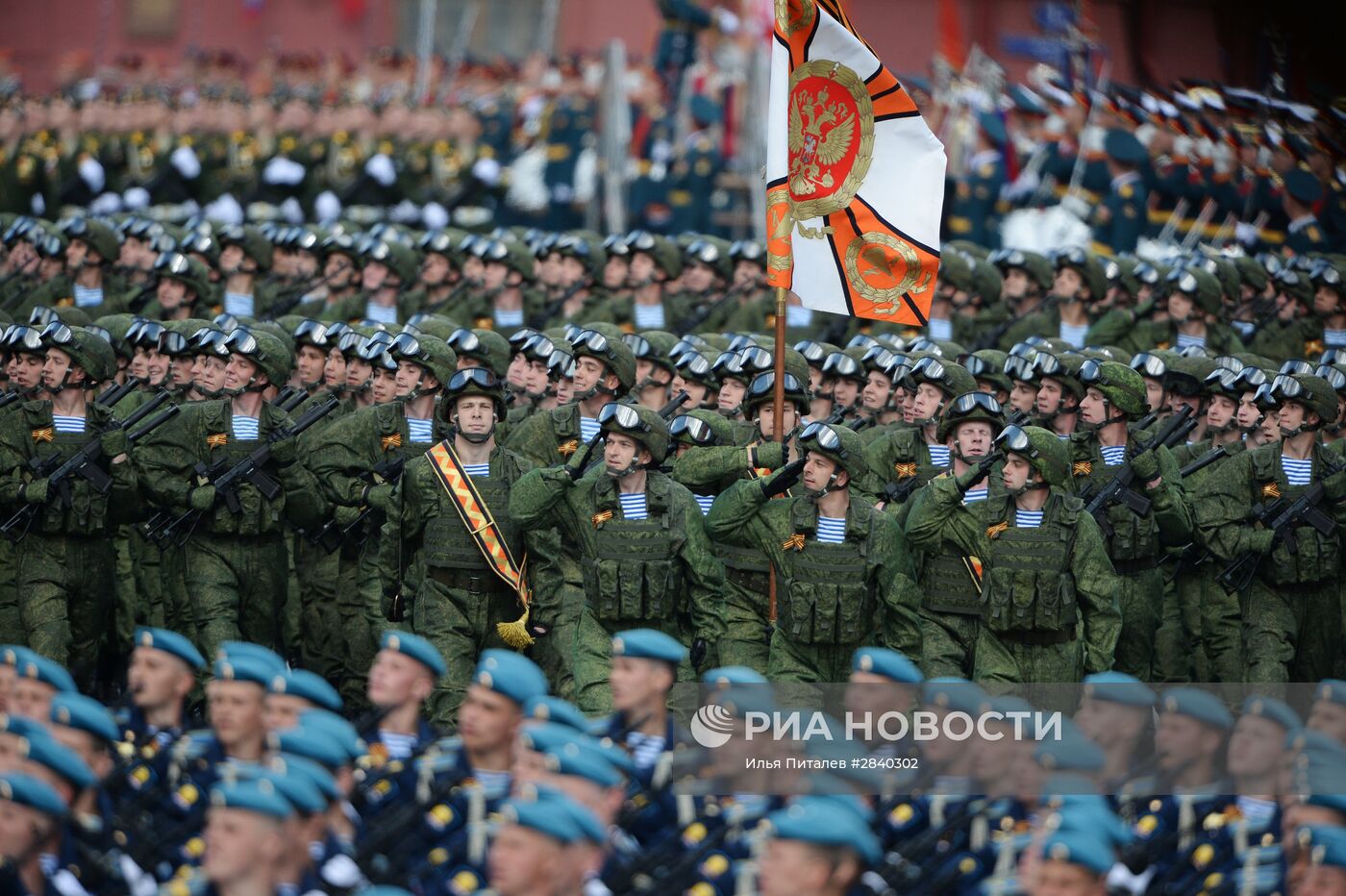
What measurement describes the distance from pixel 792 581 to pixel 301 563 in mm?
4070

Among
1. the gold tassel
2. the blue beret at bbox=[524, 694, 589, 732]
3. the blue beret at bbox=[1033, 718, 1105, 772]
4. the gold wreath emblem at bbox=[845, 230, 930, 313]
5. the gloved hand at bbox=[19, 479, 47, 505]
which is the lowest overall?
the gold tassel

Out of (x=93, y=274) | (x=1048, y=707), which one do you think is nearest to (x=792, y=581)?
(x=1048, y=707)

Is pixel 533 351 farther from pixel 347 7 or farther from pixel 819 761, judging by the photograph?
pixel 347 7

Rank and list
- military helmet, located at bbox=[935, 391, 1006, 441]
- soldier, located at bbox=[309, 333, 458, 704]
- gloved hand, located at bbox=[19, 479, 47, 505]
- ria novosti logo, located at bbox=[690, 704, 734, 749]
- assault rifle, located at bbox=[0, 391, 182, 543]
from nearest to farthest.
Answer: ria novosti logo, located at bbox=[690, 704, 734, 749] → military helmet, located at bbox=[935, 391, 1006, 441] → gloved hand, located at bbox=[19, 479, 47, 505] → assault rifle, located at bbox=[0, 391, 182, 543] → soldier, located at bbox=[309, 333, 458, 704]

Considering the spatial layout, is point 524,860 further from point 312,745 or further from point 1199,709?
point 1199,709

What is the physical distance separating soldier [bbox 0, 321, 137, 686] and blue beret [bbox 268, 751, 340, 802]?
215 inches

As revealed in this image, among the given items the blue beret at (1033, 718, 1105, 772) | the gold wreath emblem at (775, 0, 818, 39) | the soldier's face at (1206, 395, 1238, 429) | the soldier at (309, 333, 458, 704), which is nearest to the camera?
the blue beret at (1033, 718, 1105, 772)

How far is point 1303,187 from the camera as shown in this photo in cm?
2459

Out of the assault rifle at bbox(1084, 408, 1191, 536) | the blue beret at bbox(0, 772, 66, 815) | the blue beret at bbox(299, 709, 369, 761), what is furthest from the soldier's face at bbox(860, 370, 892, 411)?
the blue beret at bbox(0, 772, 66, 815)

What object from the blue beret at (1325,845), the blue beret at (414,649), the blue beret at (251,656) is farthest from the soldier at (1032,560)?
the blue beret at (1325,845)

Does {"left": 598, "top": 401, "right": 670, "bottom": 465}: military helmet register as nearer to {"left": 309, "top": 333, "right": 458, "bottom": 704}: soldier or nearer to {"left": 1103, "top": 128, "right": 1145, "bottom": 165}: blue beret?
{"left": 309, "top": 333, "right": 458, "bottom": 704}: soldier

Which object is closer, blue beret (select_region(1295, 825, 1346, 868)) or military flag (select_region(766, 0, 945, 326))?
blue beret (select_region(1295, 825, 1346, 868))

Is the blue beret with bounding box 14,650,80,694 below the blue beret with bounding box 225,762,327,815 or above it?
below

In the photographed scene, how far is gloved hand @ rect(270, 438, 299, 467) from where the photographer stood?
578 inches
